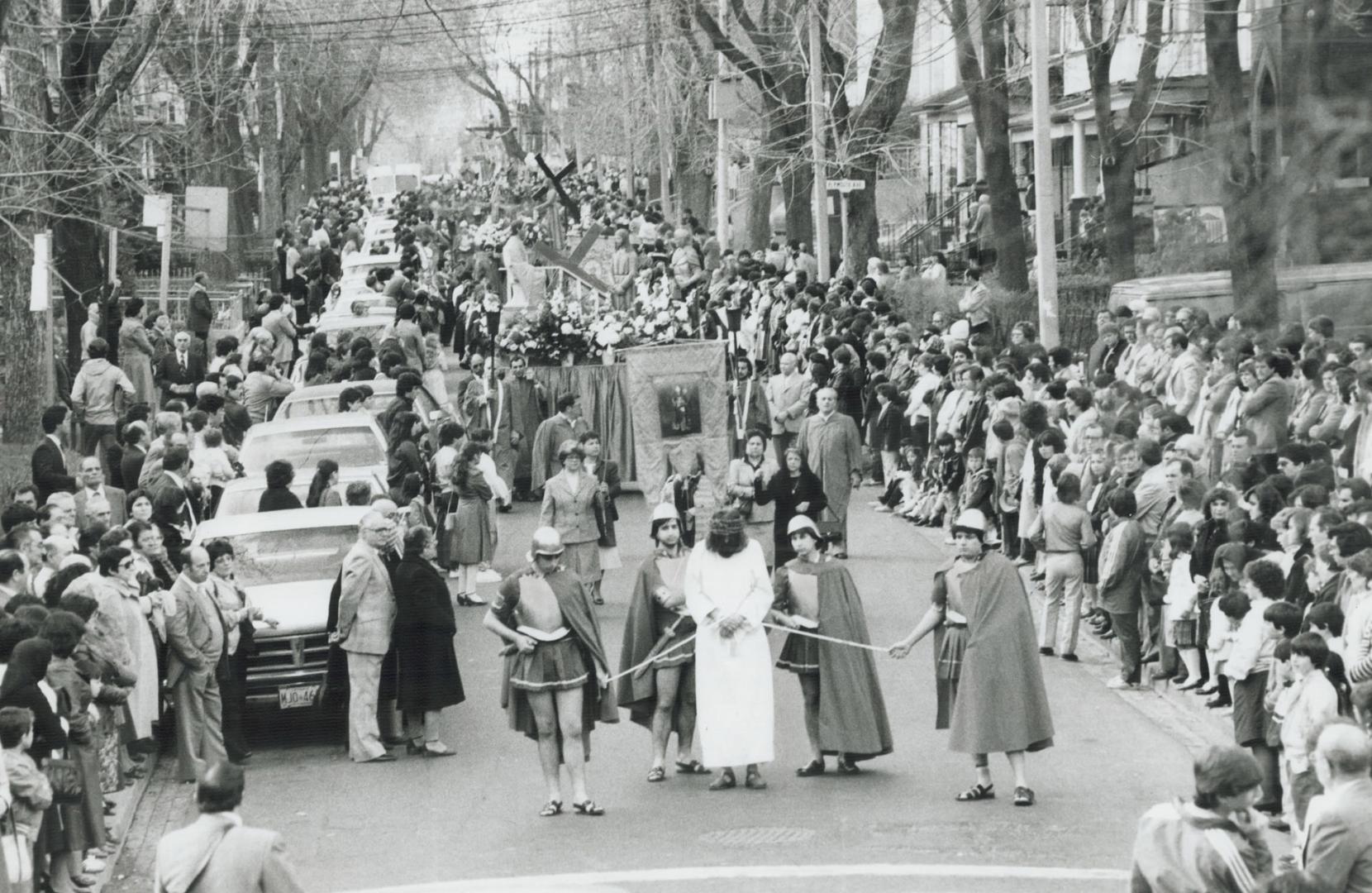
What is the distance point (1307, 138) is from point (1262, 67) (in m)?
0.22

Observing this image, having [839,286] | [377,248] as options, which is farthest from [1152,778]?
[377,248]

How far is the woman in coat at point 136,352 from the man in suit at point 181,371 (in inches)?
11.3

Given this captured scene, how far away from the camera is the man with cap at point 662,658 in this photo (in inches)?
476

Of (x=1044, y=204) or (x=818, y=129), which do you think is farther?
(x=818, y=129)

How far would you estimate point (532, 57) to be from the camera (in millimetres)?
91125

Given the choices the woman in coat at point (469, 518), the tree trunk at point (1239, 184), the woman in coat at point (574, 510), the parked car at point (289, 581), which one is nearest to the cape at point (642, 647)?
the parked car at point (289, 581)

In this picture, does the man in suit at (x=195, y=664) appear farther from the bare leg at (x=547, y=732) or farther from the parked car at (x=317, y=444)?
the parked car at (x=317, y=444)

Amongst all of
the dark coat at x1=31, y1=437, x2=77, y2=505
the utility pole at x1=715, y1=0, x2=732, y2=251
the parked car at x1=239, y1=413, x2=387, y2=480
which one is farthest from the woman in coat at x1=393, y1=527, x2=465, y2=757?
the utility pole at x1=715, y1=0, x2=732, y2=251

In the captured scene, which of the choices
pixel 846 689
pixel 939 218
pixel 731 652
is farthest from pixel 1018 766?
pixel 939 218

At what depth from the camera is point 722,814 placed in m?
11.2

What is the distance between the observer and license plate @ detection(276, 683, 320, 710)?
13.4 m

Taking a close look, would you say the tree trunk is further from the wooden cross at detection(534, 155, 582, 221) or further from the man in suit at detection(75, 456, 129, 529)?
the wooden cross at detection(534, 155, 582, 221)

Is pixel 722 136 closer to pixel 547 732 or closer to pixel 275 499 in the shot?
pixel 275 499

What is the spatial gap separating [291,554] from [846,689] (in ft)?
15.3
